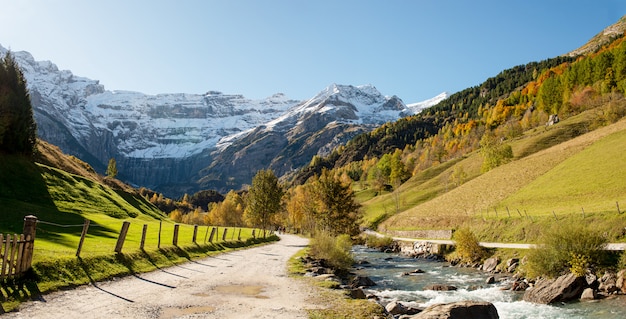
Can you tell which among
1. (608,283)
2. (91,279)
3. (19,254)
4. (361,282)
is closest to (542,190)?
(608,283)

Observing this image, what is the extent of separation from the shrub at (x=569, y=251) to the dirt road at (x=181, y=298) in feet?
65.3

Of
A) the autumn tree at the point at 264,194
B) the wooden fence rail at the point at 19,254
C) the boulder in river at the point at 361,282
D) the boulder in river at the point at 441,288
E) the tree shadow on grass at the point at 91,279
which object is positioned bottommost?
the boulder in river at the point at 361,282

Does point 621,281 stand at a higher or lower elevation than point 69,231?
higher

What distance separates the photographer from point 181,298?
Answer: 18875 mm

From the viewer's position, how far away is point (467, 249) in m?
47.6

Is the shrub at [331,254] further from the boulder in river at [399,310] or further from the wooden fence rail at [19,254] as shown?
the wooden fence rail at [19,254]

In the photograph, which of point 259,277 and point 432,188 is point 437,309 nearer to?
point 259,277

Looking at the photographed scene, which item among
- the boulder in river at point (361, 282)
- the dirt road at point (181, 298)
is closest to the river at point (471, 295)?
the boulder in river at point (361, 282)

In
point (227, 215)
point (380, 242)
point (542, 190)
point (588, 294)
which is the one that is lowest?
point (227, 215)

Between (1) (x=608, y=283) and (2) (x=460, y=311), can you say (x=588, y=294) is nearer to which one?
(1) (x=608, y=283)

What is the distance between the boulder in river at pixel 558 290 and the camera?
24828 mm

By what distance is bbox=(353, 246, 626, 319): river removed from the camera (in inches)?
878

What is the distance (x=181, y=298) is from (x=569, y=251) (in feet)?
92.7

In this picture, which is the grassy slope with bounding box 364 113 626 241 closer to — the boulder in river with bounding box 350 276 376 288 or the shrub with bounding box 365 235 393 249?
the shrub with bounding box 365 235 393 249
